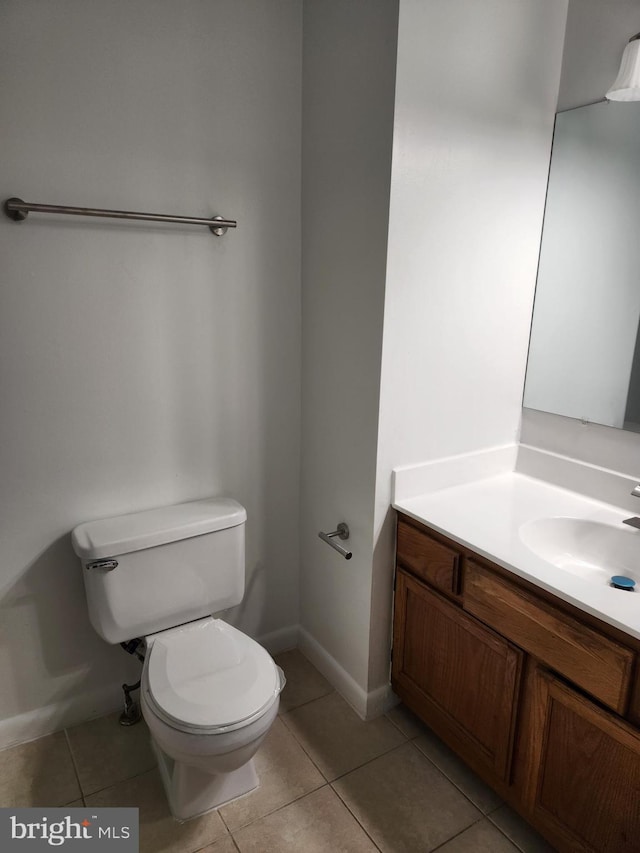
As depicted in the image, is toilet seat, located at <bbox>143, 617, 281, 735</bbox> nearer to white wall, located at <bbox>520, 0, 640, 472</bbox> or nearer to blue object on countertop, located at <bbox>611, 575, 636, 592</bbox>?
blue object on countertop, located at <bbox>611, 575, 636, 592</bbox>

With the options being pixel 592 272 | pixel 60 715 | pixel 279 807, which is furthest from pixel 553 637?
pixel 60 715

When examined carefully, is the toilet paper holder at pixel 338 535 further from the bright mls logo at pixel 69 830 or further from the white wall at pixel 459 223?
the bright mls logo at pixel 69 830

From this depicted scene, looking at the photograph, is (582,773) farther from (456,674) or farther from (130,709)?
(130,709)

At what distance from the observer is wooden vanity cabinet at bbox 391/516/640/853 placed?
4.00ft

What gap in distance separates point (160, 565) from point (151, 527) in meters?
0.12

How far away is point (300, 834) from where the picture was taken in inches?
60.4

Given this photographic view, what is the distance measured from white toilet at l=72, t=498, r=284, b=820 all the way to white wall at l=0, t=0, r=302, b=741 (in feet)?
0.58

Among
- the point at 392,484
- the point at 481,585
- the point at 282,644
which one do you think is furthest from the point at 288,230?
the point at 282,644

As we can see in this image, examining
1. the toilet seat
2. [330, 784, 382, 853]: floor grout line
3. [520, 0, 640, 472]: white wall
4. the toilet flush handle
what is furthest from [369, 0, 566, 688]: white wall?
the toilet flush handle

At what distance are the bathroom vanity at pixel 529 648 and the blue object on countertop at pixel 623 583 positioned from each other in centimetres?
7

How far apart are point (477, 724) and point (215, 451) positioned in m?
1.15

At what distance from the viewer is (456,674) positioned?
1.64 metres

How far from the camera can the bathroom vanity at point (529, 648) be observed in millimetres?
1223

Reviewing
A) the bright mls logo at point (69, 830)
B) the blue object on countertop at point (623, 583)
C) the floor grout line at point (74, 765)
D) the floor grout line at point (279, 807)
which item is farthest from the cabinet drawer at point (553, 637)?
the floor grout line at point (74, 765)
